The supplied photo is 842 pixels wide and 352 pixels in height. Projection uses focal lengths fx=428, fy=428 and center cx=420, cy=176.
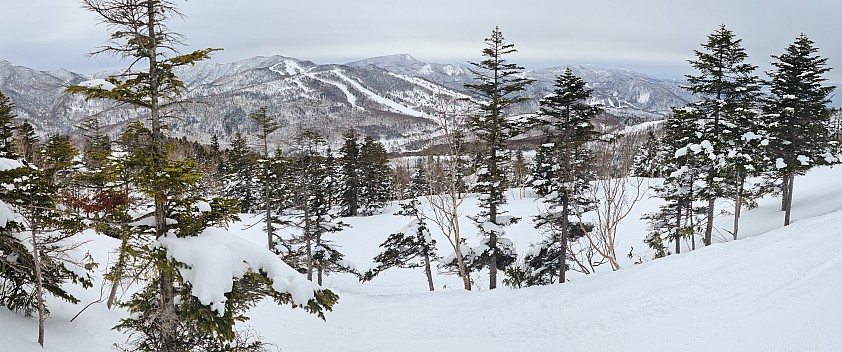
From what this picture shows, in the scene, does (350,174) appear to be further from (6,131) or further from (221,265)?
(221,265)

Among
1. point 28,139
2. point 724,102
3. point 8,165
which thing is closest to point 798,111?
point 724,102

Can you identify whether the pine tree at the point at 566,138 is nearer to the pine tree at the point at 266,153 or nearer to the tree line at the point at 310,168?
the tree line at the point at 310,168

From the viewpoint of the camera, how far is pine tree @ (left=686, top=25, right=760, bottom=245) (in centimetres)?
1845

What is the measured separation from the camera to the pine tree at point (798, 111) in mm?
20922

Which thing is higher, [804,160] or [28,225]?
[28,225]

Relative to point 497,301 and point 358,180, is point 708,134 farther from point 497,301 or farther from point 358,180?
point 358,180

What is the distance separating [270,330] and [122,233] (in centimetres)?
1128

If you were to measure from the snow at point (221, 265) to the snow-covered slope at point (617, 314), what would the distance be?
554 cm

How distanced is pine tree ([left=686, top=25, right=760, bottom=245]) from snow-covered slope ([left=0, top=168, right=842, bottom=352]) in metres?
3.97

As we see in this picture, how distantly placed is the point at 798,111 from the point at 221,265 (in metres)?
26.7

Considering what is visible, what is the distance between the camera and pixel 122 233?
6879mm

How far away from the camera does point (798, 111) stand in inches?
838

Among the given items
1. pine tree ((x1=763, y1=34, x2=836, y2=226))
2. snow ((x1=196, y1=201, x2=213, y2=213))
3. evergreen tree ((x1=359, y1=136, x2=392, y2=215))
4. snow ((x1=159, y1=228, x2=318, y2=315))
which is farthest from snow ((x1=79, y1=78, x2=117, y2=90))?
evergreen tree ((x1=359, y1=136, x2=392, y2=215))

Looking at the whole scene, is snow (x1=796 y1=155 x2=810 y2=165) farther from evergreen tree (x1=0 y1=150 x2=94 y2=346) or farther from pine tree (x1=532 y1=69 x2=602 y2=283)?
evergreen tree (x1=0 y1=150 x2=94 y2=346)
